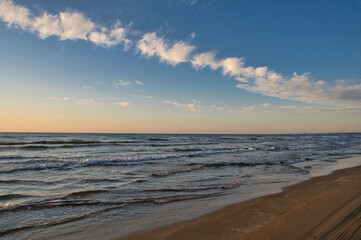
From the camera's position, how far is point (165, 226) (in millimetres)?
4977

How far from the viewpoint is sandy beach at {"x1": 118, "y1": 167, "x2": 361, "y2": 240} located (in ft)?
14.2

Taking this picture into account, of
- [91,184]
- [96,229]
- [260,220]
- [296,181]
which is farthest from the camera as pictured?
[296,181]

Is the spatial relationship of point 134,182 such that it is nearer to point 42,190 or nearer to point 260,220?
point 42,190

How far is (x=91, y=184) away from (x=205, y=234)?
626 centimetres

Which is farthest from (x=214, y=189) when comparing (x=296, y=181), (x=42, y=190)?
(x=42, y=190)

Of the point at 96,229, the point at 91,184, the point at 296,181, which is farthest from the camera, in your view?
the point at 296,181

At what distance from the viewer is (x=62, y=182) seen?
9336mm

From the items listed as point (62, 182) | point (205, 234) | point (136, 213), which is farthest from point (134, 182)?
point (205, 234)

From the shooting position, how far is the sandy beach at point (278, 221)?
4336mm

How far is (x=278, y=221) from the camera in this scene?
5059 mm

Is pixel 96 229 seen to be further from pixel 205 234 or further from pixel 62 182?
pixel 62 182

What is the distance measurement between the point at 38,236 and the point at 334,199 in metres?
8.29

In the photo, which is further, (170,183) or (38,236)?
(170,183)

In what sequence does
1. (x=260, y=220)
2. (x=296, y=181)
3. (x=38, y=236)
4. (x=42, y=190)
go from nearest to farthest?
(x=38, y=236) → (x=260, y=220) → (x=42, y=190) → (x=296, y=181)
